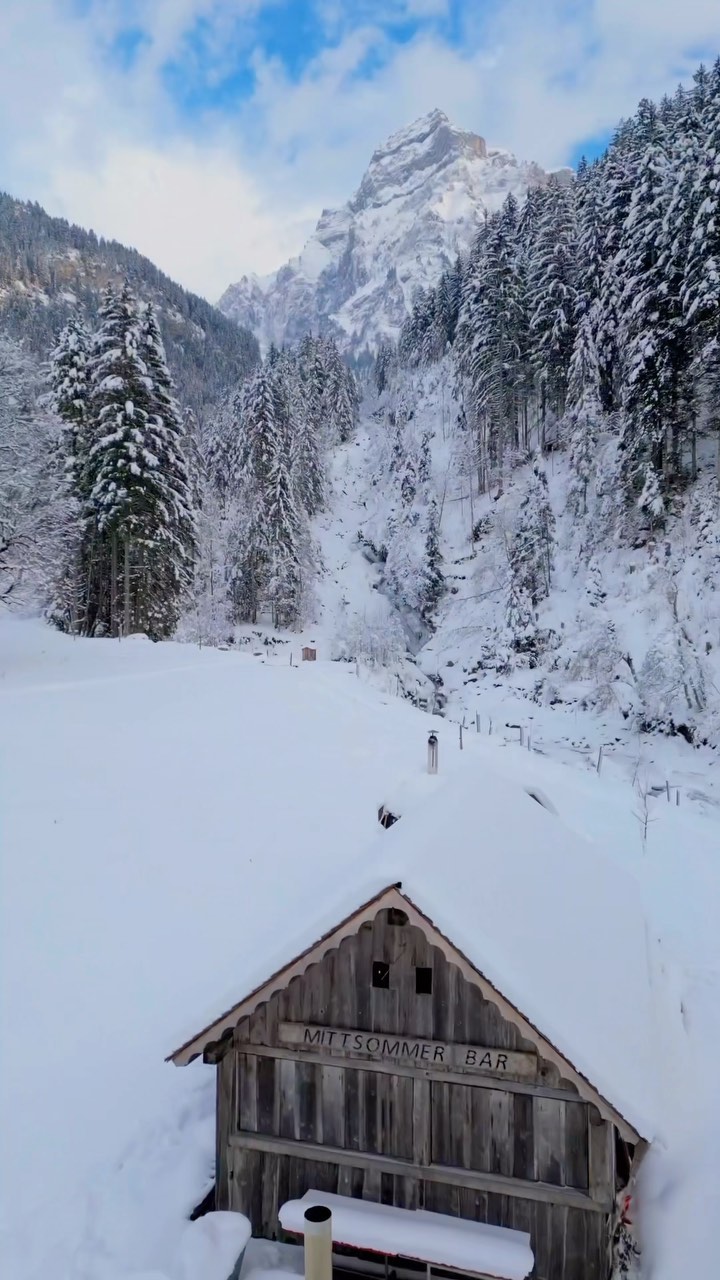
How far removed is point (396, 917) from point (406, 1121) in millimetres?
1774

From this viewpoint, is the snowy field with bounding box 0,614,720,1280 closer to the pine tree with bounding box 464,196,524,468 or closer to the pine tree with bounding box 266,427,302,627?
the pine tree with bounding box 266,427,302,627

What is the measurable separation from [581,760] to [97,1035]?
2178 cm

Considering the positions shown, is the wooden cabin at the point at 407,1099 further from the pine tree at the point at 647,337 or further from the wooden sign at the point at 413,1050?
the pine tree at the point at 647,337

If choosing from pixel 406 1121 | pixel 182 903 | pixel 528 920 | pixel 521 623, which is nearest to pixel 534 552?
pixel 521 623

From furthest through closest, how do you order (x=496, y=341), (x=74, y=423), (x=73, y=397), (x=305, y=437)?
(x=305, y=437) → (x=496, y=341) → (x=73, y=397) → (x=74, y=423)

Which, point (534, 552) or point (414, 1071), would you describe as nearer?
point (414, 1071)

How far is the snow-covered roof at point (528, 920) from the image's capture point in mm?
5469

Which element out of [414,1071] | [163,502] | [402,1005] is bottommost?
[414,1071]

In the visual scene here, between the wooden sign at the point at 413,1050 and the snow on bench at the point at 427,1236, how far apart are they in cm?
116

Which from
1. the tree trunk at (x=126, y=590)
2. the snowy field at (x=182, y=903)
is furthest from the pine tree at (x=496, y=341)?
the snowy field at (x=182, y=903)

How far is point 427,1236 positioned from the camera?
5.50 metres

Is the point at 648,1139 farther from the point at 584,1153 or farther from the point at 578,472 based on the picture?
the point at 578,472

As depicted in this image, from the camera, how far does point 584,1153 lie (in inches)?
220

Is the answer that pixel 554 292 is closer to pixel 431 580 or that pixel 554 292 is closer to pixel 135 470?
pixel 431 580
